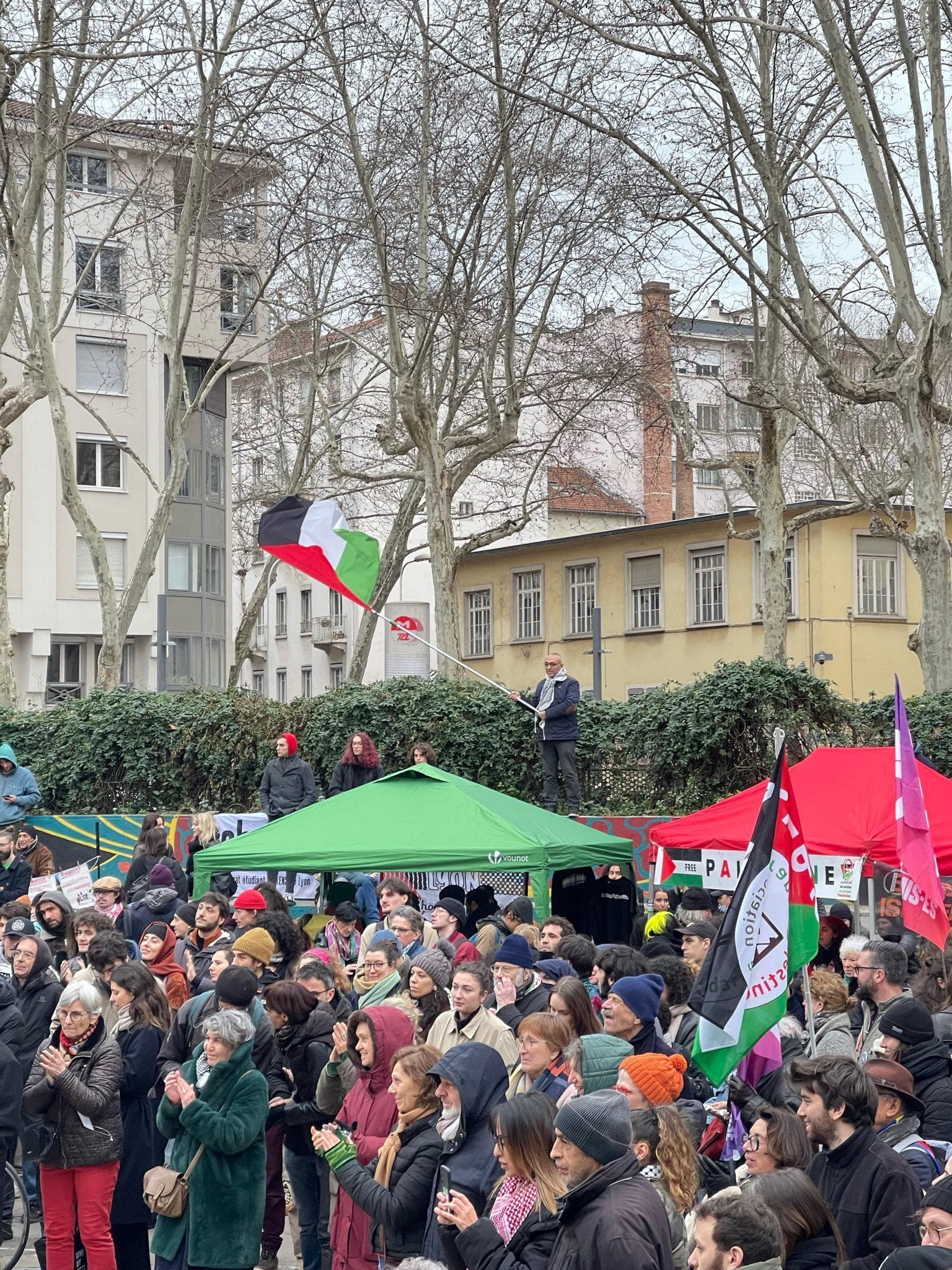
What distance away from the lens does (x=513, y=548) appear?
48.2 metres

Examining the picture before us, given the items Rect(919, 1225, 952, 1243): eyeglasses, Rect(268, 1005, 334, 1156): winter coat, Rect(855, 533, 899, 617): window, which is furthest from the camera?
Rect(855, 533, 899, 617): window

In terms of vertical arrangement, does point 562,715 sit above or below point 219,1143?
above

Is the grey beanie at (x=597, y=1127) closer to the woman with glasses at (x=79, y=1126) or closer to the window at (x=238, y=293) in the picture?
the woman with glasses at (x=79, y=1126)

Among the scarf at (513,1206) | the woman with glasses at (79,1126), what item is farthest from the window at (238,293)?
the scarf at (513,1206)

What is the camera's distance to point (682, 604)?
43688 mm

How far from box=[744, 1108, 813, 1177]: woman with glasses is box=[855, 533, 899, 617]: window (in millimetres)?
36076

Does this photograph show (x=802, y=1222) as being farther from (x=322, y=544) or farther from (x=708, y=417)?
(x=708, y=417)

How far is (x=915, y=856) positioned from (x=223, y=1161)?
4.25m

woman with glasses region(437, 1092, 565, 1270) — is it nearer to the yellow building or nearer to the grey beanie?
the grey beanie

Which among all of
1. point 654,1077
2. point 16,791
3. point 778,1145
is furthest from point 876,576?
point 778,1145

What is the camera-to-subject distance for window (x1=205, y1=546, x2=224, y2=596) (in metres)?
52.8

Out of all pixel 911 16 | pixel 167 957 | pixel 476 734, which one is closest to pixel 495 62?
pixel 911 16

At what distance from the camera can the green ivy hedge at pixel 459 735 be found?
18422 millimetres

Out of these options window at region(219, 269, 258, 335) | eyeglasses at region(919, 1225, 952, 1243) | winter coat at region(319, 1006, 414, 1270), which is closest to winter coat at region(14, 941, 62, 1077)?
winter coat at region(319, 1006, 414, 1270)
